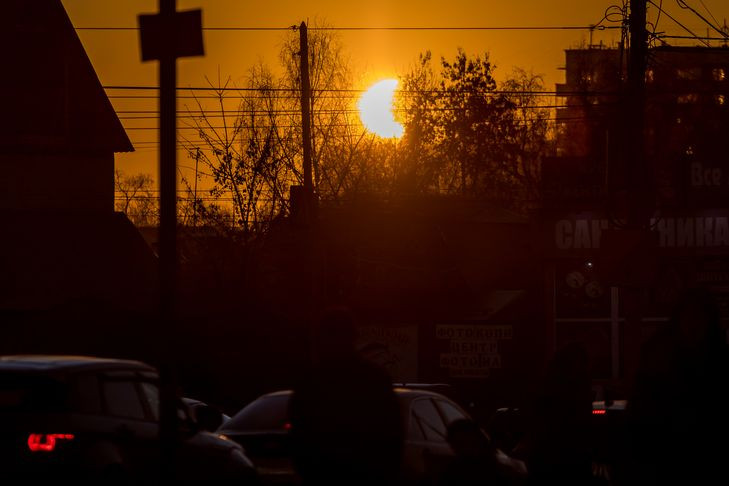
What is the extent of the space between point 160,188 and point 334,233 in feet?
105

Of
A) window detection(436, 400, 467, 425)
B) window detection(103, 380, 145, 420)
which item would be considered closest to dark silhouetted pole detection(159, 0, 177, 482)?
window detection(103, 380, 145, 420)

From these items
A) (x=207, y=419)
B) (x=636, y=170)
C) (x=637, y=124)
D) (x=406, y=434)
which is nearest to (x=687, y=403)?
(x=406, y=434)

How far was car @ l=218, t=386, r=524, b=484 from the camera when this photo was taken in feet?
36.2

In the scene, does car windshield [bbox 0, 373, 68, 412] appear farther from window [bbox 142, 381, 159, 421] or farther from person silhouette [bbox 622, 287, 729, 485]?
person silhouette [bbox 622, 287, 729, 485]

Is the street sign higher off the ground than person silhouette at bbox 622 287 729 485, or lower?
higher

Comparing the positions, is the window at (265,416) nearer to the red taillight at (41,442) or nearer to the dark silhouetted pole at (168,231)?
the red taillight at (41,442)

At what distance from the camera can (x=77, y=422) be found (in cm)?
897

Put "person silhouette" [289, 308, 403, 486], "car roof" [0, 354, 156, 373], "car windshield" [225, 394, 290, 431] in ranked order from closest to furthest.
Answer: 1. "person silhouette" [289, 308, 403, 486]
2. "car roof" [0, 354, 156, 373]
3. "car windshield" [225, 394, 290, 431]

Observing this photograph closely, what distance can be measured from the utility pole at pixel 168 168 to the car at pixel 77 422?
904 millimetres

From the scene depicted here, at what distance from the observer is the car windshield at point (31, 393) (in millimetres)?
8977

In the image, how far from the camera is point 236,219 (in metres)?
43.5

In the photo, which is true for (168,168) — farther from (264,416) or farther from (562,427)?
(264,416)

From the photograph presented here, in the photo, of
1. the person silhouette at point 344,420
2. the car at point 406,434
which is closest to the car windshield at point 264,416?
the car at point 406,434

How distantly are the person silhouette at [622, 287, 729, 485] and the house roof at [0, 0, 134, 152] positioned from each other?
2590cm
